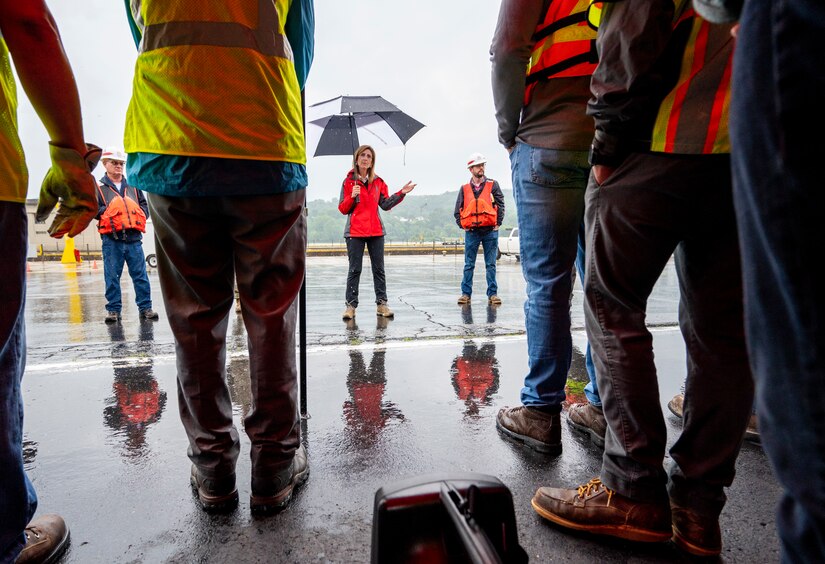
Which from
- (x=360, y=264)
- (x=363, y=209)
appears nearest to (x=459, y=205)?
(x=363, y=209)

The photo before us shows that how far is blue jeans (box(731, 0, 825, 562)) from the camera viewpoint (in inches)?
20.8

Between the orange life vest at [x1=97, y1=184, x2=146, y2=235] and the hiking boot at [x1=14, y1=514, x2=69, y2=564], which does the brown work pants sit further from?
the orange life vest at [x1=97, y1=184, x2=146, y2=235]

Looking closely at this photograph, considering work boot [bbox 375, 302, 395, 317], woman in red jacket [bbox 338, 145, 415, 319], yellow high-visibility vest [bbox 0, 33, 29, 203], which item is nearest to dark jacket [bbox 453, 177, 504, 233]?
woman in red jacket [bbox 338, 145, 415, 319]

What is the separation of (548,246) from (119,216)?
19.0ft

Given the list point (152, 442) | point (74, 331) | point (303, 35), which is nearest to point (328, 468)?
point (152, 442)

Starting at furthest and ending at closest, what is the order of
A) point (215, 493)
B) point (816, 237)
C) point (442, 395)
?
point (442, 395) < point (215, 493) < point (816, 237)

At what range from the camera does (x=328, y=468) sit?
6.73ft

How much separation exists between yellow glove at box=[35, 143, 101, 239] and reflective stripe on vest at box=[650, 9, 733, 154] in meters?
1.77

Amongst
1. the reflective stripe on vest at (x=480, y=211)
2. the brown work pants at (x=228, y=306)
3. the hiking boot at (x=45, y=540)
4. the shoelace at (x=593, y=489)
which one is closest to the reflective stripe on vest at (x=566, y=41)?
the brown work pants at (x=228, y=306)

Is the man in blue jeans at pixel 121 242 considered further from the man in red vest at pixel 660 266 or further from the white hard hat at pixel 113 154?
the man in red vest at pixel 660 266

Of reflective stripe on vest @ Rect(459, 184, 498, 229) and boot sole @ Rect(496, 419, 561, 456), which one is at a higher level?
reflective stripe on vest @ Rect(459, 184, 498, 229)

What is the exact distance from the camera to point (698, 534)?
1.48 m

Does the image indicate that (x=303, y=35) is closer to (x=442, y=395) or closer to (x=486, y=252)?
(x=442, y=395)

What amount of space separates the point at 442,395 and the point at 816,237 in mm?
2584
